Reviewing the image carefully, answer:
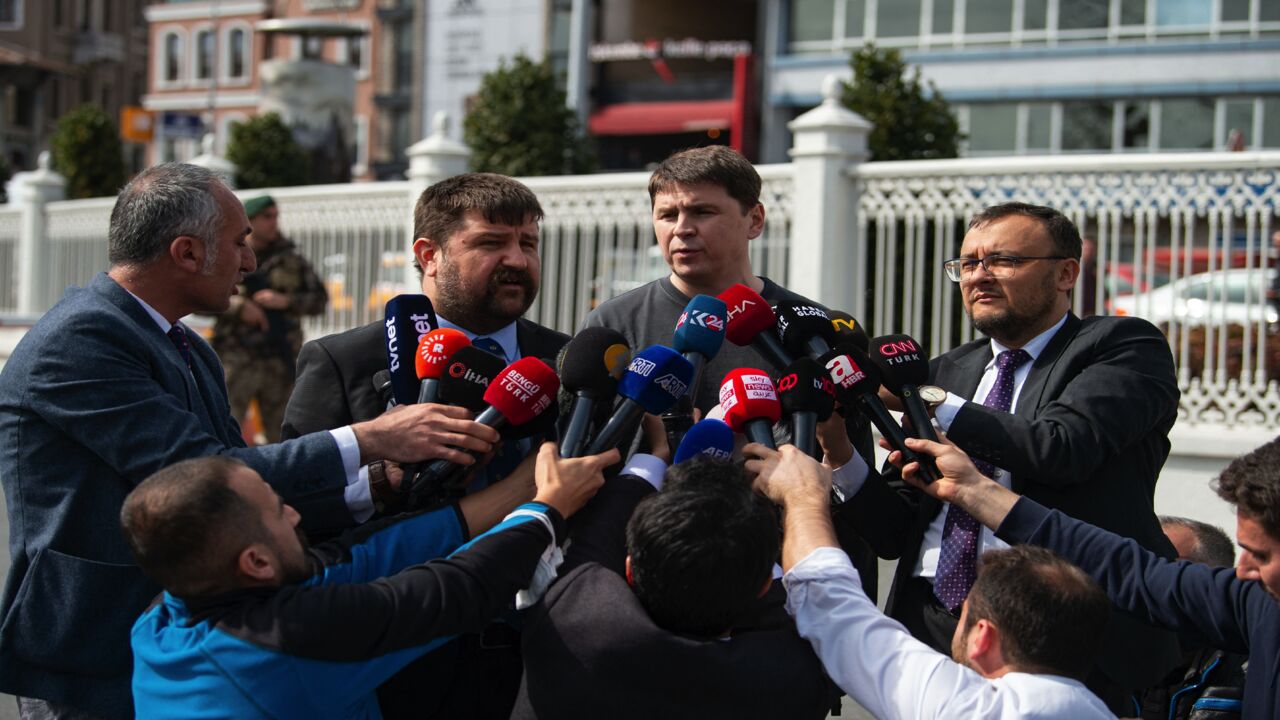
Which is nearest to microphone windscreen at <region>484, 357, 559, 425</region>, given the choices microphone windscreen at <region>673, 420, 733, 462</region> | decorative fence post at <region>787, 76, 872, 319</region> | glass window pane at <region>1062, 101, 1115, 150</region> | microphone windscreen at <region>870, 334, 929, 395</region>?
microphone windscreen at <region>673, 420, 733, 462</region>

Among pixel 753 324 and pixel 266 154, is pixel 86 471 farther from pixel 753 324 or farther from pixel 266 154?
pixel 266 154

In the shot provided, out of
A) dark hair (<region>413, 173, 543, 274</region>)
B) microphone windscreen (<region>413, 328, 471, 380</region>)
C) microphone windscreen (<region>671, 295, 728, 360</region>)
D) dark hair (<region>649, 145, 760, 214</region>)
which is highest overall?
dark hair (<region>649, 145, 760, 214</region>)

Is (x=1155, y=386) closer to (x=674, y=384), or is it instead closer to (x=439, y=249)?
(x=674, y=384)

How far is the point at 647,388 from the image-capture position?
262 cm

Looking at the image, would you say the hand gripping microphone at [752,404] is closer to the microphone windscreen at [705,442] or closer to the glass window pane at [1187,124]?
the microphone windscreen at [705,442]

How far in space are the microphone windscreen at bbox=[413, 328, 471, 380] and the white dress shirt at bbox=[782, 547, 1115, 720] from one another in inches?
34.7

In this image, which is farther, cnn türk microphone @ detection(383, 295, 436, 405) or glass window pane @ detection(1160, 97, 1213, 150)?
glass window pane @ detection(1160, 97, 1213, 150)

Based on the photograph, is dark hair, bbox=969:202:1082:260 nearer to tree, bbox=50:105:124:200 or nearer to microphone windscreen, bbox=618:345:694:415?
microphone windscreen, bbox=618:345:694:415

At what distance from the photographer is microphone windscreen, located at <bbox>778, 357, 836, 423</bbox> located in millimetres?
2691

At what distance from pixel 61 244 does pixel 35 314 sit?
975 mm

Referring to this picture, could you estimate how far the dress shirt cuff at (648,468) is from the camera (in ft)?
8.73

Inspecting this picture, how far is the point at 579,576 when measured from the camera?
2.49 meters

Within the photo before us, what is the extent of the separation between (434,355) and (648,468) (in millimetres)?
539

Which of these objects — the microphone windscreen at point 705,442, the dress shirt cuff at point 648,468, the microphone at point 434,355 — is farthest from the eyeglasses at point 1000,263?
the microphone at point 434,355
